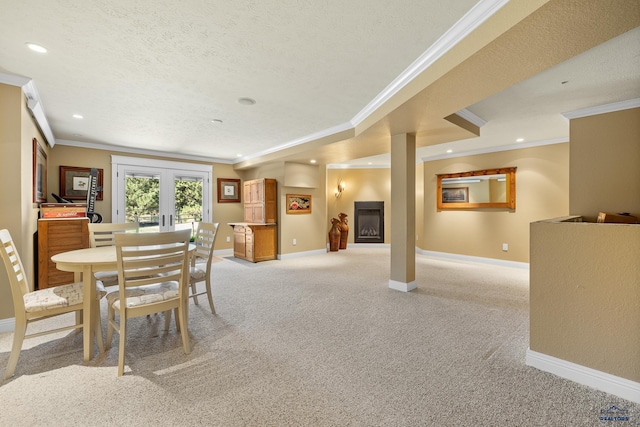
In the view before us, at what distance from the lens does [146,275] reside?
2.01 m

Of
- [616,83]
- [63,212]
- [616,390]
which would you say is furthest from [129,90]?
[616,83]

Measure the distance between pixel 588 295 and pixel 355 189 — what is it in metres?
6.35

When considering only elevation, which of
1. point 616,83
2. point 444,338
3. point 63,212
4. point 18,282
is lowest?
point 444,338

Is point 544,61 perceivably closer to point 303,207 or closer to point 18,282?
point 18,282

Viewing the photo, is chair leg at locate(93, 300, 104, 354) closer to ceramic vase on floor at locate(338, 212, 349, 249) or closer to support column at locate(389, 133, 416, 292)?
support column at locate(389, 133, 416, 292)

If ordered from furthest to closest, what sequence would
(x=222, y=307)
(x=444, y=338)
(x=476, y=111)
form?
(x=476, y=111) < (x=222, y=307) < (x=444, y=338)

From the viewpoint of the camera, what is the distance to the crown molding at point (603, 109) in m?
3.14

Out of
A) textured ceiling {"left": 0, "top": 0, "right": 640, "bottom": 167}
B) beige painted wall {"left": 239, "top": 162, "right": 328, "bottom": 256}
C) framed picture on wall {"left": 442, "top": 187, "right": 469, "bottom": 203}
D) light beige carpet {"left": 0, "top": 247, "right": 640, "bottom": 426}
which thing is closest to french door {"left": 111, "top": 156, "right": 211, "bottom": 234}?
beige painted wall {"left": 239, "top": 162, "right": 328, "bottom": 256}

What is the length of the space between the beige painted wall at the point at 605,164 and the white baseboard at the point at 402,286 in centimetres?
229

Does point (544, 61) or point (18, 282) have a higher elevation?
point (544, 61)

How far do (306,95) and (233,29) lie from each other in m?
1.22

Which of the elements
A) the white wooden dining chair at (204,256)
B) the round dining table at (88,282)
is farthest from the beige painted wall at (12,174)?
the white wooden dining chair at (204,256)

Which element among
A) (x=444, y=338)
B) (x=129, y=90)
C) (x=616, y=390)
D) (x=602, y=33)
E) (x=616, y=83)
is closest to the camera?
(x=602, y=33)

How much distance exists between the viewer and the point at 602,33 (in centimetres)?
157
